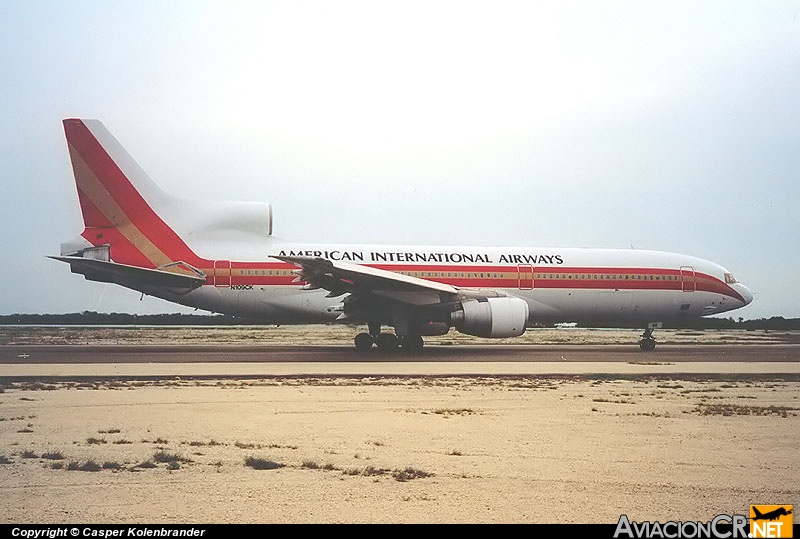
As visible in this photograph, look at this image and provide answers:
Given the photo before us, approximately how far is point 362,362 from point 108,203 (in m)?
10.2

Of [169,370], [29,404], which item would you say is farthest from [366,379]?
[29,404]

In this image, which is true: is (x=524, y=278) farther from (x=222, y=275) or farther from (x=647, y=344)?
(x=222, y=275)

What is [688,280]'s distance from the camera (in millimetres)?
24000

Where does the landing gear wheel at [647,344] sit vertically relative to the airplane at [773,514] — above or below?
above

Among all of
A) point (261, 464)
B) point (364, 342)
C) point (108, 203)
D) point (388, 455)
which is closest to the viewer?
point (261, 464)

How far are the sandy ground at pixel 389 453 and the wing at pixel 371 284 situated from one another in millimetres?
7442

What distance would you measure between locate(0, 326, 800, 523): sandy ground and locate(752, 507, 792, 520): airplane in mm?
266

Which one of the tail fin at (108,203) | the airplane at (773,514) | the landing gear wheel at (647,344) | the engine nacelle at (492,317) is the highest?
the tail fin at (108,203)

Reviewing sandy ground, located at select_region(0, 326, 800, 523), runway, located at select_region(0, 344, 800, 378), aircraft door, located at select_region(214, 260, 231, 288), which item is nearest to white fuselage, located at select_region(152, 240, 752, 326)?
aircraft door, located at select_region(214, 260, 231, 288)

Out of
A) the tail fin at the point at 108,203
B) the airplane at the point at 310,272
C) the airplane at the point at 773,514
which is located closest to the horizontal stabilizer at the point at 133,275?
the airplane at the point at 310,272

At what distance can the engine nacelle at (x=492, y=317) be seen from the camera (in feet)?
61.4

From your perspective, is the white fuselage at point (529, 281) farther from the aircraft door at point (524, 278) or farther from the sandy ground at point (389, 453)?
the sandy ground at point (389, 453)

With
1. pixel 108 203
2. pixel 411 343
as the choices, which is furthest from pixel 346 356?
pixel 108 203

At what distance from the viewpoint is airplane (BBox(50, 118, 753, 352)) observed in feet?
64.1
